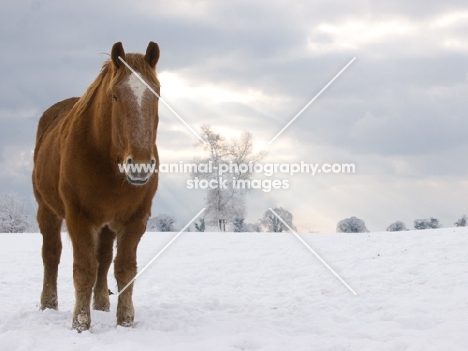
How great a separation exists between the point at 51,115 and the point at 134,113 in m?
3.91

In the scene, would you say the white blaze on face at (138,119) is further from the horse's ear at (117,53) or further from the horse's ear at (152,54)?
the horse's ear at (152,54)

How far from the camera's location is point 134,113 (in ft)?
18.0

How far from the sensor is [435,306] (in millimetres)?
8039

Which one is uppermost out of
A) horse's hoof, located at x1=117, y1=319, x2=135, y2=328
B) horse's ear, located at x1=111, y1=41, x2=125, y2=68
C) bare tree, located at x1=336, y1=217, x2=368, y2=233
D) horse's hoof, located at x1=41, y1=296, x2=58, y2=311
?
horse's ear, located at x1=111, y1=41, x2=125, y2=68

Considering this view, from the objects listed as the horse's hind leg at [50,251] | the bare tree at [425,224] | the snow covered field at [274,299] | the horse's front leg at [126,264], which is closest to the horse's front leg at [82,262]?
the snow covered field at [274,299]

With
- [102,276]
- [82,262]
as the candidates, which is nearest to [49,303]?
[102,276]

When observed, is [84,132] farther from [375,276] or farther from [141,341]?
[375,276]

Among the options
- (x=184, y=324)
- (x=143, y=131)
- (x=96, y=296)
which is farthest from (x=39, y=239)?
(x=143, y=131)

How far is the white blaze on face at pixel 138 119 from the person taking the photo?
17.6 feet

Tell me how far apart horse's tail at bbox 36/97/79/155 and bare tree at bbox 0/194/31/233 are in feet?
97.9

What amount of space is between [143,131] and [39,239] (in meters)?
16.8

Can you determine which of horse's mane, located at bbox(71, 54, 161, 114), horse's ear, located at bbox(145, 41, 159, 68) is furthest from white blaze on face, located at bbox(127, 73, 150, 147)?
horse's ear, located at bbox(145, 41, 159, 68)

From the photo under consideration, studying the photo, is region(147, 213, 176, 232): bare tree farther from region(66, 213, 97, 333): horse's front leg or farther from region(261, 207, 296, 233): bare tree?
region(66, 213, 97, 333): horse's front leg

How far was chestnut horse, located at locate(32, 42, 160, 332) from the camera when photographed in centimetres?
553
